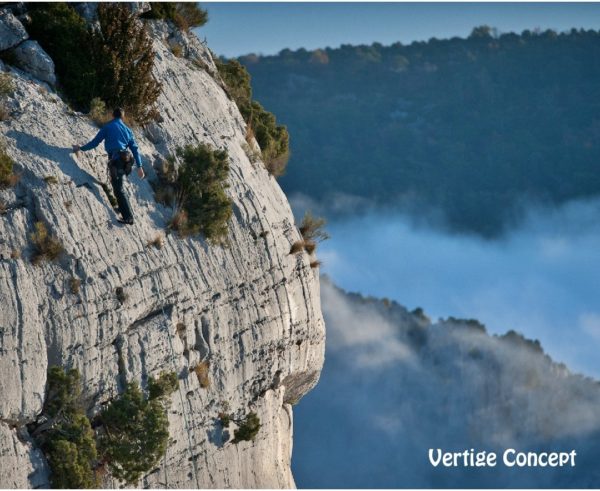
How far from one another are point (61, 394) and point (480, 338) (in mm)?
60801

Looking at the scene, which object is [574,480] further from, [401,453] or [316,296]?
[316,296]

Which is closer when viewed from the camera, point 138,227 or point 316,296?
point 138,227

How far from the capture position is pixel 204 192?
24.6 meters

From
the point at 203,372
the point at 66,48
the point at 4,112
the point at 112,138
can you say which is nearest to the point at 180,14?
the point at 66,48

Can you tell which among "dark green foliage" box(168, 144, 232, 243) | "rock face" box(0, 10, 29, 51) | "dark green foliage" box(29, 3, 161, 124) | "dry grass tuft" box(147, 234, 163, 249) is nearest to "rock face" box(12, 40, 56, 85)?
"rock face" box(0, 10, 29, 51)

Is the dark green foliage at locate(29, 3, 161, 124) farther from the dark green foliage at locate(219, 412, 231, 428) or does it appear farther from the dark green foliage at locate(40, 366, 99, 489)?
the dark green foliage at locate(40, 366, 99, 489)

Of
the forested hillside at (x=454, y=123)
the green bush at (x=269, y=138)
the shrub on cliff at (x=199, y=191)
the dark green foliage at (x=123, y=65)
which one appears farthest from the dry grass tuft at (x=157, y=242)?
the forested hillside at (x=454, y=123)

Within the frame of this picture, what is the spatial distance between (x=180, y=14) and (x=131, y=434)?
10731mm

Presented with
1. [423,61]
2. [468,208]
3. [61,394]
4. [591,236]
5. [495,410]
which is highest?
[423,61]

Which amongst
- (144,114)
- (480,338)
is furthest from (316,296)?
(480,338)

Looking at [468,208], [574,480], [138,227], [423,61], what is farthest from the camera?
[423,61]

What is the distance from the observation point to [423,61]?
389 ft

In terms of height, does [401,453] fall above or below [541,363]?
below

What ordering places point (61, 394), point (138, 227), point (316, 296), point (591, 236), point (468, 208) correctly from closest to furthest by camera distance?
point (61, 394) → point (138, 227) → point (316, 296) → point (591, 236) → point (468, 208)
